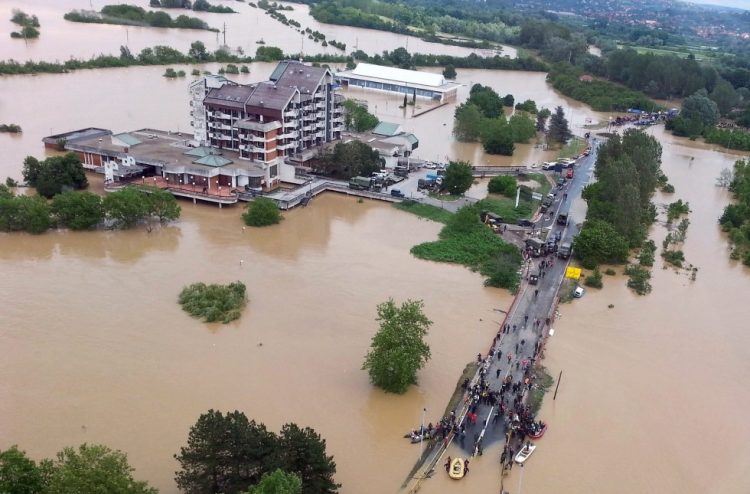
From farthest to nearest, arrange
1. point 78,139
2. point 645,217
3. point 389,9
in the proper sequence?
point 389,9 → point 78,139 → point 645,217

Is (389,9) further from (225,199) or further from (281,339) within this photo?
(281,339)

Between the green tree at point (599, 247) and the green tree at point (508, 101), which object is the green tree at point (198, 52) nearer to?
the green tree at point (508, 101)

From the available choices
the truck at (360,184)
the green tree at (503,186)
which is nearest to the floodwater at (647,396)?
the green tree at (503,186)

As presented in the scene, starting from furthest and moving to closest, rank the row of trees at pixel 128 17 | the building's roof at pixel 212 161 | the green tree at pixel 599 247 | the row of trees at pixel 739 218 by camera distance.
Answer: the row of trees at pixel 128 17
the building's roof at pixel 212 161
the row of trees at pixel 739 218
the green tree at pixel 599 247

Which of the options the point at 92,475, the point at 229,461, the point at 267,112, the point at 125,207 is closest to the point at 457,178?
the point at 267,112

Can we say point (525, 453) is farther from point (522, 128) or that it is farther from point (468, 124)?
point (522, 128)

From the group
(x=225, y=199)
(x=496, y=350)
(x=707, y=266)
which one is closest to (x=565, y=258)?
(x=707, y=266)
